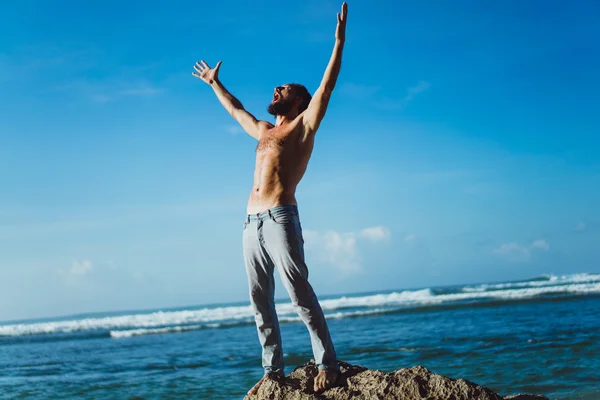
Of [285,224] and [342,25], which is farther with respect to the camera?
[342,25]

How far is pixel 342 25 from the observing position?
4.70 m

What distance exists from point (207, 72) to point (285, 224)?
83.6 inches

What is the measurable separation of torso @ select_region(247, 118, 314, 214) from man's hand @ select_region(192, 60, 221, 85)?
126 centimetres

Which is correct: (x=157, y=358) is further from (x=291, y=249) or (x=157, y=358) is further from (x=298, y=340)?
(x=291, y=249)

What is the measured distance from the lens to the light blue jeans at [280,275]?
4566 mm

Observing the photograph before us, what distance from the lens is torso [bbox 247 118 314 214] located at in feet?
15.5

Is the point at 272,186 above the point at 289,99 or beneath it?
beneath

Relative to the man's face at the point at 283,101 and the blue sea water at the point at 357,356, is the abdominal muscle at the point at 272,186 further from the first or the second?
the blue sea water at the point at 357,356

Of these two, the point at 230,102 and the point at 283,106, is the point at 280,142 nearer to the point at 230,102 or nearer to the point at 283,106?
the point at 283,106

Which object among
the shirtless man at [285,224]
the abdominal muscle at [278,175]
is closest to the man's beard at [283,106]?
the shirtless man at [285,224]

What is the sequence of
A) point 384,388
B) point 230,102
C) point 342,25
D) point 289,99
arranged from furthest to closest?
point 230,102, point 289,99, point 342,25, point 384,388

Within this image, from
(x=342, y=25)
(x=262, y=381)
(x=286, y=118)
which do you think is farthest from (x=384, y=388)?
(x=342, y=25)

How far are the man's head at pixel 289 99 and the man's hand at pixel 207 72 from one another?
92 cm

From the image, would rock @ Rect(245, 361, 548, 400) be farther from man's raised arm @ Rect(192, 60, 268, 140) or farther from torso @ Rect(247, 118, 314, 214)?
man's raised arm @ Rect(192, 60, 268, 140)
